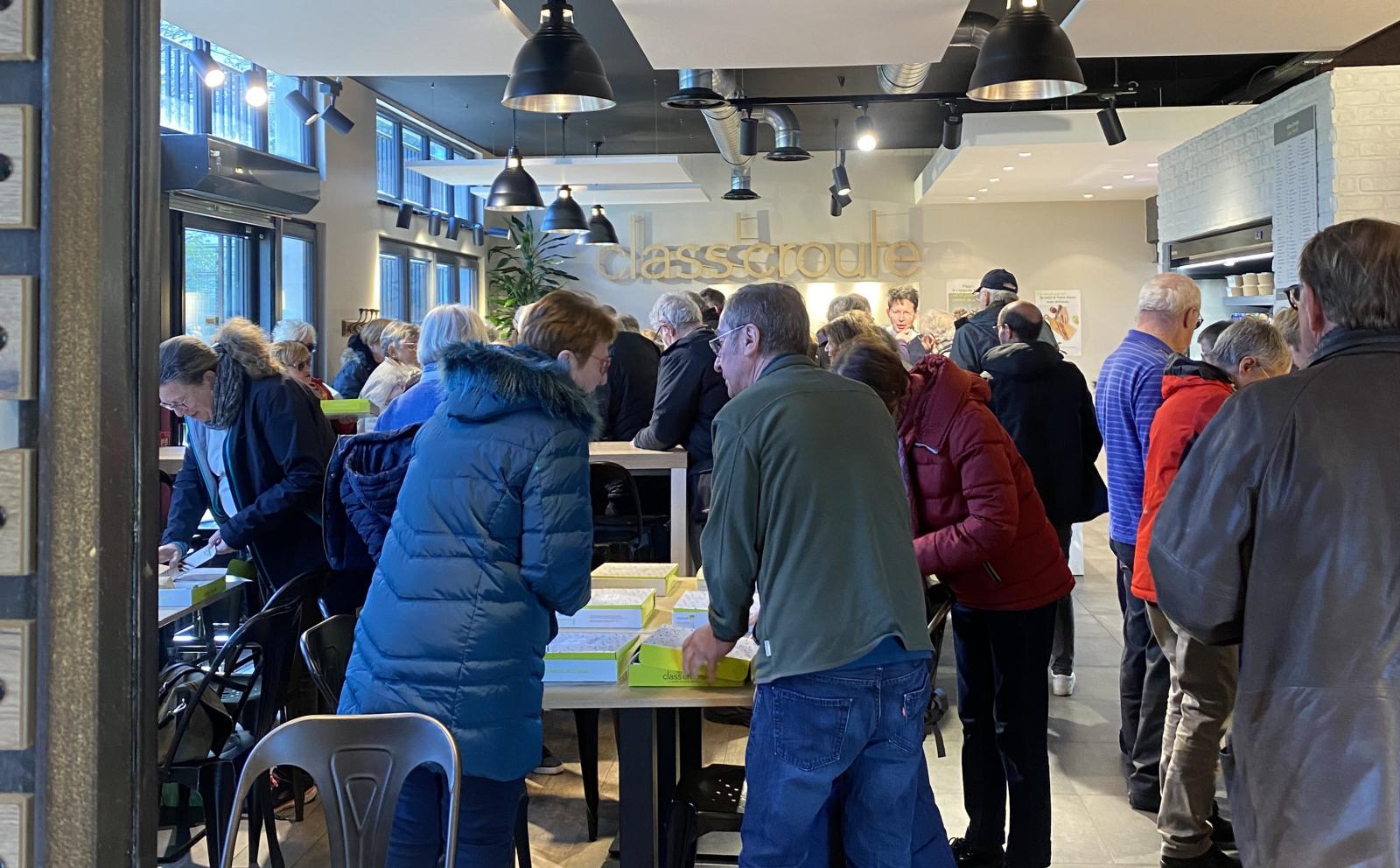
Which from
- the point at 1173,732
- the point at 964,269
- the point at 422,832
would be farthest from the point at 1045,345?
the point at 964,269

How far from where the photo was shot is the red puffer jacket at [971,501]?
2.88 metres

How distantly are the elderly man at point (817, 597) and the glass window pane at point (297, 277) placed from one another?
7.60m

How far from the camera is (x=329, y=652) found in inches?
109

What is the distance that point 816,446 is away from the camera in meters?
2.23

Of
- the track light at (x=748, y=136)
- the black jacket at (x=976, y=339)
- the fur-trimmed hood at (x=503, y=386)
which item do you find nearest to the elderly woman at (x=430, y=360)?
the fur-trimmed hood at (x=503, y=386)

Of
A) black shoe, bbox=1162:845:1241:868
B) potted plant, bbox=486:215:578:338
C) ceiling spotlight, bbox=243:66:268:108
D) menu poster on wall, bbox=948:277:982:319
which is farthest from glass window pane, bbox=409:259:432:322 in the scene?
black shoe, bbox=1162:845:1241:868

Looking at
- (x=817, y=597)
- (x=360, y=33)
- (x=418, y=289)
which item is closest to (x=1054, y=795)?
(x=817, y=597)

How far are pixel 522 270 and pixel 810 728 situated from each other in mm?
12588

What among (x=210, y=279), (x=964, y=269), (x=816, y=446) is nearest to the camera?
(x=816, y=446)

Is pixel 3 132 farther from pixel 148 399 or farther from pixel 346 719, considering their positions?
pixel 346 719

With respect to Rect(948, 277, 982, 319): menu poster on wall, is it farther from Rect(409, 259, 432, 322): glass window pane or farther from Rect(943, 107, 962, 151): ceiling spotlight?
Rect(409, 259, 432, 322): glass window pane

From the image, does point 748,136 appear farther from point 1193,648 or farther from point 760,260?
point 1193,648

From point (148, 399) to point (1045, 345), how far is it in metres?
4.16

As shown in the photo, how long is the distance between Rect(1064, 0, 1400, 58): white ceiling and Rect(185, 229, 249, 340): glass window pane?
19.1ft
